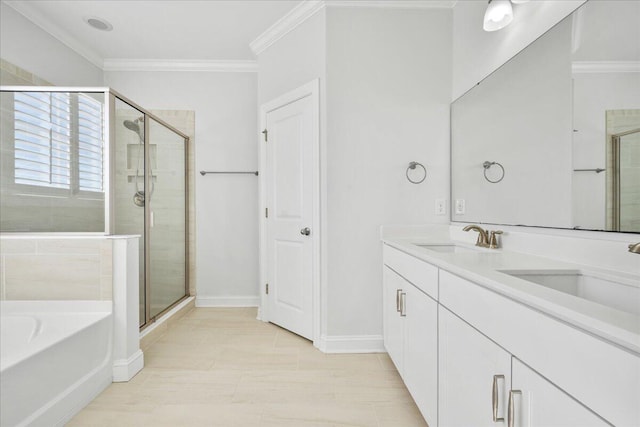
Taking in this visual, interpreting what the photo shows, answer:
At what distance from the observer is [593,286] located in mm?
1098

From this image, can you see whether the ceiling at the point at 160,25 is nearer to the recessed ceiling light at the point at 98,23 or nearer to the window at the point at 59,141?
the recessed ceiling light at the point at 98,23

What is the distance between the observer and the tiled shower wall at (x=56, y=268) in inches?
74.9

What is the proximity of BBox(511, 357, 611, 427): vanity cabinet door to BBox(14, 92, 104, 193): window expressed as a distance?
92.3 inches

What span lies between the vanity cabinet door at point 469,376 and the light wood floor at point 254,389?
1.82 feet

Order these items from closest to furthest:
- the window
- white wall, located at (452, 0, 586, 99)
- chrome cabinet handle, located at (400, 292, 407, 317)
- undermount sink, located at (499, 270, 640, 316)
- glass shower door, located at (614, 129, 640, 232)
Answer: undermount sink, located at (499, 270, 640, 316)
glass shower door, located at (614, 129, 640, 232)
white wall, located at (452, 0, 586, 99)
chrome cabinet handle, located at (400, 292, 407, 317)
the window

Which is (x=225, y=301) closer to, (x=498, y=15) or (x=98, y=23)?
(x=98, y=23)

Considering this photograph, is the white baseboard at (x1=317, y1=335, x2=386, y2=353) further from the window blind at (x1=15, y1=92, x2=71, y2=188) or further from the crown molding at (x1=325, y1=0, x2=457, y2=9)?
the crown molding at (x1=325, y1=0, x2=457, y2=9)

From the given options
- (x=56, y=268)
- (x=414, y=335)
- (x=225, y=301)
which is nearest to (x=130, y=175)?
(x=56, y=268)

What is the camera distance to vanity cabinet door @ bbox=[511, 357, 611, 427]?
0.61 metres

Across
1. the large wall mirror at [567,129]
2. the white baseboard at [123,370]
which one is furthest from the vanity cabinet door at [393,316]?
the white baseboard at [123,370]

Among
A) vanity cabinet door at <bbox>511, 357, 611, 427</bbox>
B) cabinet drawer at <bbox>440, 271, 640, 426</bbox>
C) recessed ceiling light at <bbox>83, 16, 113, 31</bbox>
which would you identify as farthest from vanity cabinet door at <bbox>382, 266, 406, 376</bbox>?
recessed ceiling light at <bbox>83, 16, 113, 31</bbox>

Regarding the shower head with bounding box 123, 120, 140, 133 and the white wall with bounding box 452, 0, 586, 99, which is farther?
the shower head with bounding box 123, 120, 140, 133

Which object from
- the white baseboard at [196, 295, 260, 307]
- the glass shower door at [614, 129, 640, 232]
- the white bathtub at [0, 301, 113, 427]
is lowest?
the white baseboard at [196, 295, 260, 307]

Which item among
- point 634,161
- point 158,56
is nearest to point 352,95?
point 634,161
